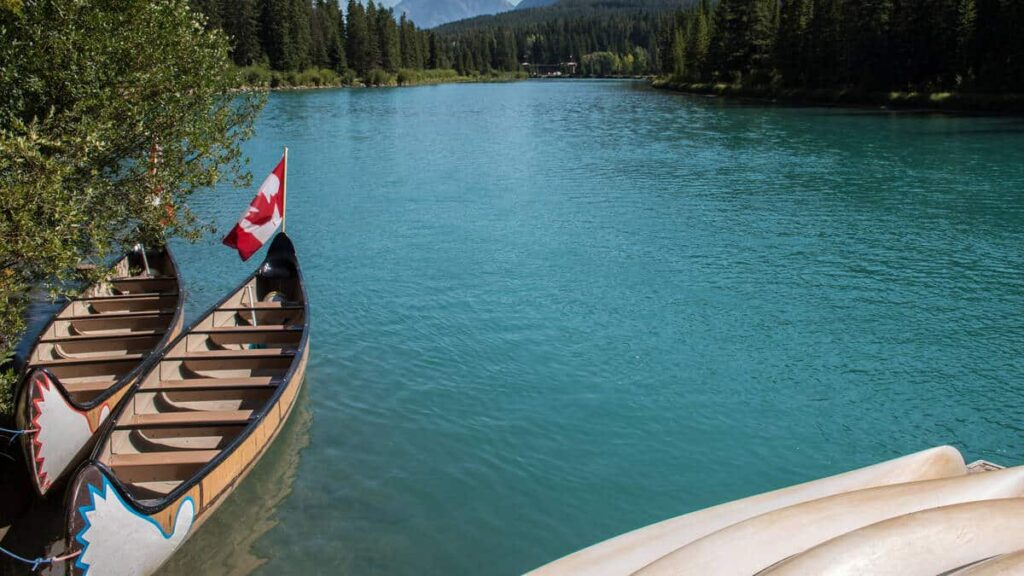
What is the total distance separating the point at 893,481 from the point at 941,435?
707 cm

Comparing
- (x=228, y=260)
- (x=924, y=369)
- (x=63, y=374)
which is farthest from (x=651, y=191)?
(x=63, y=374)

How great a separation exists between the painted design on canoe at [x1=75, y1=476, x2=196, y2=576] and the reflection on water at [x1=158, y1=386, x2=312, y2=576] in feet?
2.73

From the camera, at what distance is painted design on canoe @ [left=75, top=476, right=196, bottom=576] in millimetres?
7805

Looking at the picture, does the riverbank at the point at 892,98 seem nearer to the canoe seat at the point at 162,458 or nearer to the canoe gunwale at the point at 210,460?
the canoe gunwale at the point at 210,460

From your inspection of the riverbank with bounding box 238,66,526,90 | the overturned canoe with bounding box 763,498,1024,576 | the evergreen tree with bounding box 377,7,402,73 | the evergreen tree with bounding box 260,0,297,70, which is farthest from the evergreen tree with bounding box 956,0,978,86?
the evergreen tree with bounding box 377,7,402,73

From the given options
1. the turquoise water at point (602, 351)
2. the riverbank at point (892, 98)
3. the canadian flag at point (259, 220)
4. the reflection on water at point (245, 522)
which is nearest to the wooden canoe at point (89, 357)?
the canadian flag at point (259, 220)

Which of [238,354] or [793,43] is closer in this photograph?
[238,354]

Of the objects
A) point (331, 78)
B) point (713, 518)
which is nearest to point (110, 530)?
point (713, 518)

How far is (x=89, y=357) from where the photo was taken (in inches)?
545

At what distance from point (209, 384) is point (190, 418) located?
1.10 metres

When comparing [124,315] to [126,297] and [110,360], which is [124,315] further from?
[110,360]

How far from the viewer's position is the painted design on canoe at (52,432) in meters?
10.0

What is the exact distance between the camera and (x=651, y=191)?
3650cm

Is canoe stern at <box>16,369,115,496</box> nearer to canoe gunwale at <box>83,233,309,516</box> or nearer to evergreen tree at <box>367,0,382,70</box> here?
canoe gunwale at <box>83,233,309,516</box>
